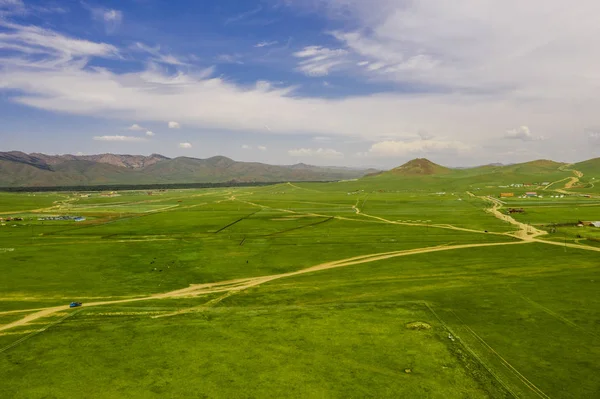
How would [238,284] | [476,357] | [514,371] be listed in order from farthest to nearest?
[238,284] < [476,357] < [514,371]

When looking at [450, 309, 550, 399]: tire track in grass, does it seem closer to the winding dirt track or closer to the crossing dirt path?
the crossing dirt path

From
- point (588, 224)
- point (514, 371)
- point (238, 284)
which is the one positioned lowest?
point (238, 284)

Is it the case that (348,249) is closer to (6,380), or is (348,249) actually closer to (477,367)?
(477,367)

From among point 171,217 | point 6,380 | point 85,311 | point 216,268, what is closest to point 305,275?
point 216,268

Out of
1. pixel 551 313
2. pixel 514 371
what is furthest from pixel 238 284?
pixel 551 313

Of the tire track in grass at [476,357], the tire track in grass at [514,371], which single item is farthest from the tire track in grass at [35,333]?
the tire track in grass at [514,371]

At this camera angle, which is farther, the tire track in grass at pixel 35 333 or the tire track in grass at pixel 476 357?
the tire track in grass at pixel 35 333

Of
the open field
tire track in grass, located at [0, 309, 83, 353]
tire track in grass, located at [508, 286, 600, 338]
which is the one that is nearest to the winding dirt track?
the open field

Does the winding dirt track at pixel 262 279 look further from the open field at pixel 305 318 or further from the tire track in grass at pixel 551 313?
the tire track in grass at pixel 551 313

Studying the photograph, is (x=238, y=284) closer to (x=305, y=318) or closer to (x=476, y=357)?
(x=305, y=318)
